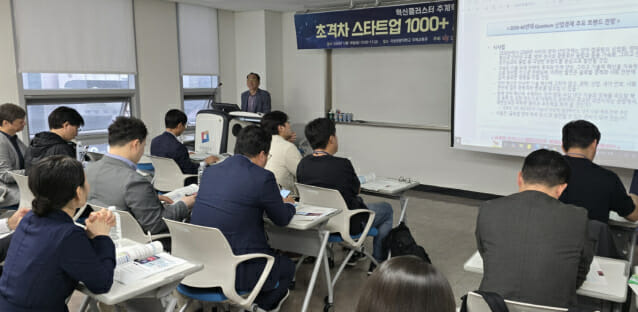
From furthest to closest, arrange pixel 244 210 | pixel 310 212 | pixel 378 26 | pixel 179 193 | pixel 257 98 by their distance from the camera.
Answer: pixel 257 98, pixel 378 26, pixel 179 193, pixel 310 212, pixel 244 210

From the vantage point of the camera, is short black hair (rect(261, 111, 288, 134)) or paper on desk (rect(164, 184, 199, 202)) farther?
short black hair (rect(261, 111, 288, 134))

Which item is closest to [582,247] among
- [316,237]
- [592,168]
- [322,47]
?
[592,168]

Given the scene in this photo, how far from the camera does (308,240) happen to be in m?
2.96

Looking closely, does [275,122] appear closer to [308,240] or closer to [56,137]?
[308,240]

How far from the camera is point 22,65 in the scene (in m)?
5.45

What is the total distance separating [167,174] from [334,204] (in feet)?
6.37

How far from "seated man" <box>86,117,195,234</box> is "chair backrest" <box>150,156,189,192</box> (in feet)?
4.97

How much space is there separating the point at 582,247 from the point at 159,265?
1.68m

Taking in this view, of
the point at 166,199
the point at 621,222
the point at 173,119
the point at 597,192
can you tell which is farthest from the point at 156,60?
the point at 621,222

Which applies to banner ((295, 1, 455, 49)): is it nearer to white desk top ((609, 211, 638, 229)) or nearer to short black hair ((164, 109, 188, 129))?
short black hair ((164, 109, 188, 129))

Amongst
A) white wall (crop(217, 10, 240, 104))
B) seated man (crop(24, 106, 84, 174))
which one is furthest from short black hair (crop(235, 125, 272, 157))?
white wall (crop(217, 10, 240, 104))

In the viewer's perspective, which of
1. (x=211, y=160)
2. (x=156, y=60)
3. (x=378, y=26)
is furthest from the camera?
(x=156, y=60)

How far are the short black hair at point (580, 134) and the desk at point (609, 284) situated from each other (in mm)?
898

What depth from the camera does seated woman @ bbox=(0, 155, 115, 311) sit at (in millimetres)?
1601
